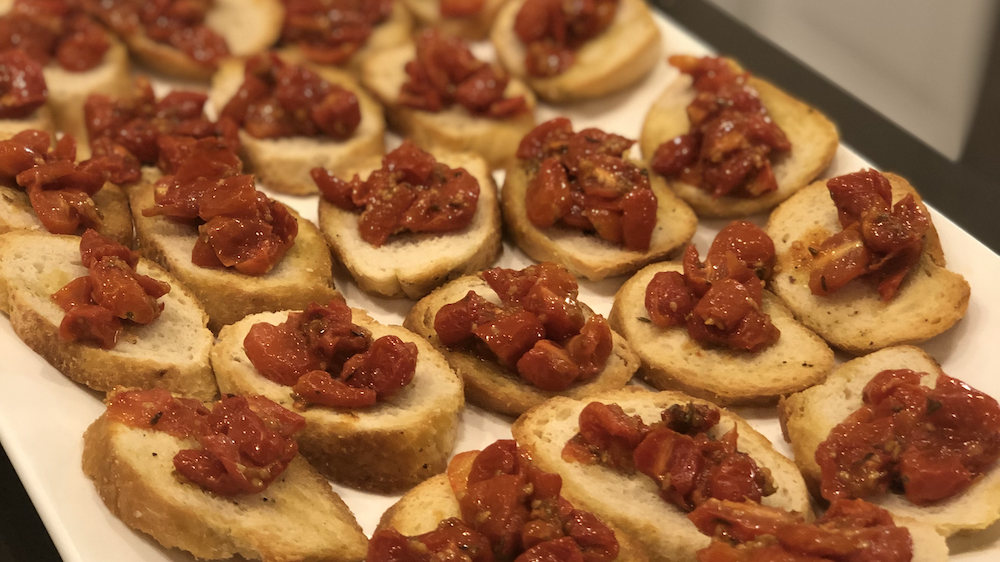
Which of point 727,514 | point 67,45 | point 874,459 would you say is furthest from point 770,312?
point 67,45

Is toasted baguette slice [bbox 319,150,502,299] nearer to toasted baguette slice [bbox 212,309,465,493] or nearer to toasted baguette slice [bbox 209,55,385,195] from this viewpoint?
toasted baguette slice [bbox 209,55,385,195]

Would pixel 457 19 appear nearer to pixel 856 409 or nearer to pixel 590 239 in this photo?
pixel 590 239

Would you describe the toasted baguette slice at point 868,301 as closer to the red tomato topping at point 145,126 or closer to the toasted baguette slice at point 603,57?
the toasted baguette slice at point 603,57

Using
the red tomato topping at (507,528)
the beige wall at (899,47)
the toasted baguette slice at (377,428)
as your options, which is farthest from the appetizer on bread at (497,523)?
the beige wall at (899,47)

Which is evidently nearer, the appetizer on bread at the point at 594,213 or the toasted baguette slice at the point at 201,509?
the toasted baguette slice at the point at 201,509

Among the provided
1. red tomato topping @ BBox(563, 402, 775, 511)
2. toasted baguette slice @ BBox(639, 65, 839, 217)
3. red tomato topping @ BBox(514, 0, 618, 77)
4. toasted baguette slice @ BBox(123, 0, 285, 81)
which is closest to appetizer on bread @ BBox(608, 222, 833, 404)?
red tomato topping @ BBox(563, 402, 775, 511)

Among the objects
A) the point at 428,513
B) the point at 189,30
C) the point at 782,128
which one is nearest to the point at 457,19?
the point at 189,30

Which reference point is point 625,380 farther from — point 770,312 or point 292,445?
point 292,445
